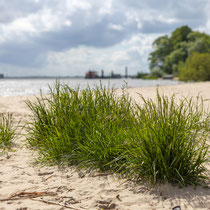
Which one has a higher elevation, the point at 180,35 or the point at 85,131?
the point at 180,35

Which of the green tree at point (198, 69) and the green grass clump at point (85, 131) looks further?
the green tree at point (198, 69)

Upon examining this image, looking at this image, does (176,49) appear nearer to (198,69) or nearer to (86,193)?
(198,69)

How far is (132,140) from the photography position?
9.30 ft

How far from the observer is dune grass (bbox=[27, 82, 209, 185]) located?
259 cm

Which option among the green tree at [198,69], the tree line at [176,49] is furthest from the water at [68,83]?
the tree line at [176,49]

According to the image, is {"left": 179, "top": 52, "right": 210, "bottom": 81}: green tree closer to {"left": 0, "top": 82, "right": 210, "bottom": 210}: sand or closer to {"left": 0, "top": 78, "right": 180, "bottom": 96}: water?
{"left": 0, "top": 78, "right": 180, "bottom": 96}: water

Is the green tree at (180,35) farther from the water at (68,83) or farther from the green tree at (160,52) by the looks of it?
the water at (68,83)

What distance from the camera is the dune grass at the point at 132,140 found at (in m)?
2.59

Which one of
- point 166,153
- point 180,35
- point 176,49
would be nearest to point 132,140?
point 166,153

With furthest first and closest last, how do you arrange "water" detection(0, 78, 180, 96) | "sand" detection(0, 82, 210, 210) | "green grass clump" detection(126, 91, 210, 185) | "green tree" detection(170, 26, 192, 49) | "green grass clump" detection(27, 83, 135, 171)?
"green tree" detection(170, 26, 192, 49)
"water" detection(0, 78, 180, 96)
"green grass clump" detection(27, 83, 135, 171)
"green grass clump" detection(126, 91, 210, 185)
"sand" detection(0, 82, 210, 210)

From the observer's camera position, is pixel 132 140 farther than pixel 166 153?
Yes

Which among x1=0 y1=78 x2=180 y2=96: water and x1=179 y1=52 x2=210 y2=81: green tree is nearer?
x1=0 y1=78 x2=180 y2=96: water

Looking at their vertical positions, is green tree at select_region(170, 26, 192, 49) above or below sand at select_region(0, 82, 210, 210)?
above

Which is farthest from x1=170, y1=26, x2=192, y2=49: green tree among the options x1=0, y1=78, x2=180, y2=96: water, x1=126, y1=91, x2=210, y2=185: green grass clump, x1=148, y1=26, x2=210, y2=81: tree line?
x1=126, y1=91, x2=210, y2=185: green grass clump
